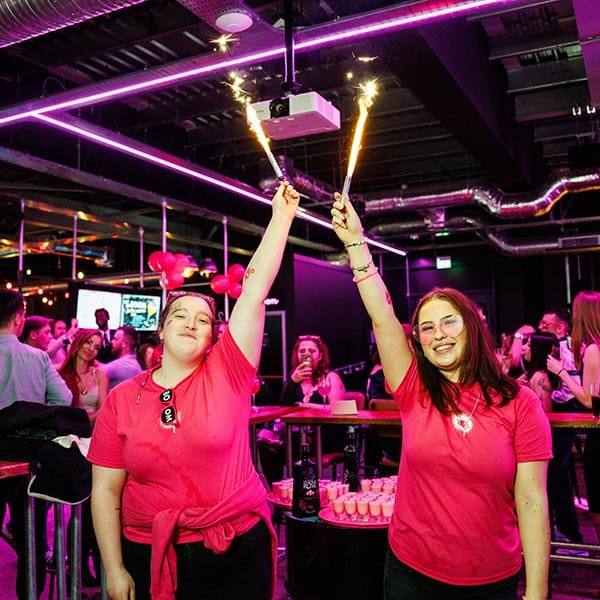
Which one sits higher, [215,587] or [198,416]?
[198,416]

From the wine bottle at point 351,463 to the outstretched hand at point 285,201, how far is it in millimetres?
1955

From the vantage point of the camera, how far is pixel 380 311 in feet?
6.64

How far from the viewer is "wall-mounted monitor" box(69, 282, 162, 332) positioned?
27.1ft

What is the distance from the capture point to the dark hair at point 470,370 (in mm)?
1910

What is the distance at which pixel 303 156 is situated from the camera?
897cm

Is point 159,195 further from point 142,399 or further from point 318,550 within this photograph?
point 142,399

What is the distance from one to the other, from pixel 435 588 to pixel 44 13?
327cm

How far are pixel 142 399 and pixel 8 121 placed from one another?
4341mm

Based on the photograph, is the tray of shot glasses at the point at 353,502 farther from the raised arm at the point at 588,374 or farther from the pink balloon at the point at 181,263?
the pink balloon at the point at 181,263

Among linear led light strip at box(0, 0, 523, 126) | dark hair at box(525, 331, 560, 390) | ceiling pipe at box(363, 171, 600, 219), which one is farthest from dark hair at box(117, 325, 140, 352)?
ceiling pipe at box(363, 171, 600, 219)

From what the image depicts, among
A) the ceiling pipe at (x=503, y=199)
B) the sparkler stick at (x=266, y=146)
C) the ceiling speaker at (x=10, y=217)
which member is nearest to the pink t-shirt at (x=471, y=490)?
the sparkler stick at (x=266, y=146)

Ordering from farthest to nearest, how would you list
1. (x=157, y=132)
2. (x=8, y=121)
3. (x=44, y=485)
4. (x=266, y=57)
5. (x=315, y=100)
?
(x=157, y=132) → (x=8, y=121) → (x=266, y=57) → (x=315, y=100) → (x=44, y=485)

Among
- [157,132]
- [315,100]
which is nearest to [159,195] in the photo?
[157,132]

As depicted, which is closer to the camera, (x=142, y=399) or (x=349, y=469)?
(x=142, y=399)
